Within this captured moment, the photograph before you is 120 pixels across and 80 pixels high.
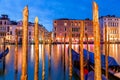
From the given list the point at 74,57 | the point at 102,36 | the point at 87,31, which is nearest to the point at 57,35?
the point at 87,31

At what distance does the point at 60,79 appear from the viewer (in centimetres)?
1627

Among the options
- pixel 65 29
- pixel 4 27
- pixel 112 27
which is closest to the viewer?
pixel 65 29

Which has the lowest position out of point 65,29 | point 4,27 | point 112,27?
point 65,29

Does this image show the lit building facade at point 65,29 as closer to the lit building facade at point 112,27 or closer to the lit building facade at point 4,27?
the lit building facade at point 112,27

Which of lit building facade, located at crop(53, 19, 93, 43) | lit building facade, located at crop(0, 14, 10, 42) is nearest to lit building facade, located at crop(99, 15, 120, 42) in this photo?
lit building facade, located at crop(53, 19, 93, 43)

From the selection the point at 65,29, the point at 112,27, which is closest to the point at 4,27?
the point at 65,29

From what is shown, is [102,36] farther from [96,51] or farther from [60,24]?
[96,51]

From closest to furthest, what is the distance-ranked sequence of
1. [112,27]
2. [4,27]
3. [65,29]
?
[65,29], [4,27], [112,27]

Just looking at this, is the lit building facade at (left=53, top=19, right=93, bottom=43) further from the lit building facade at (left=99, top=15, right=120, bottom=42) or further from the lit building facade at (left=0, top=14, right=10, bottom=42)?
the lit building facade at (left=0, top=14, right=10, bottom=42)

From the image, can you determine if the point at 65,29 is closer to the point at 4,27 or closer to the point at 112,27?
the point at 112,27

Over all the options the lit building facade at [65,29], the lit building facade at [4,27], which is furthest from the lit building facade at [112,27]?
the lit building facade at [4,27]

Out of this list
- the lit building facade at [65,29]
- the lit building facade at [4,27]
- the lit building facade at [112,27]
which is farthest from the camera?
the lit building facade at [112,27]

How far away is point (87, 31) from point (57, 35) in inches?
350

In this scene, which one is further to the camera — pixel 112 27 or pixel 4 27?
pixel 112 27
